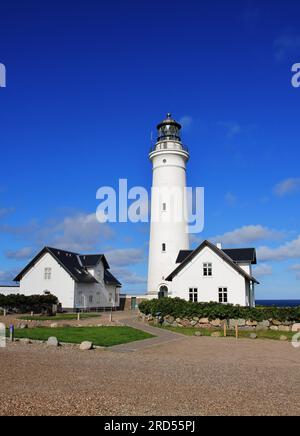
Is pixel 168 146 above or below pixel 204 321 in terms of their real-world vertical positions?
above

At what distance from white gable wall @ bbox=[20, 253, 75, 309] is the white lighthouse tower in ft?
28.2

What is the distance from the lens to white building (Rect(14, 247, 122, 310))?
4494 centimetres

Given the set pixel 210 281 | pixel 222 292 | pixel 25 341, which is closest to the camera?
pixel 25 341

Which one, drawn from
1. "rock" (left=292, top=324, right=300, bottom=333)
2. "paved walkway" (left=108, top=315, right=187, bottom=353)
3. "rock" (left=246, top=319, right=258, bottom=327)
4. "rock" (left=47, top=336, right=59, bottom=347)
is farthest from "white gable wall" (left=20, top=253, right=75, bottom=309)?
"rock" (left=47, top=336, right=59, bottom=347)

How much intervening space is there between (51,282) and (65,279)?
66.9 inches

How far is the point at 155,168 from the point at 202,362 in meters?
32.2

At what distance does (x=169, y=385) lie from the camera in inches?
394

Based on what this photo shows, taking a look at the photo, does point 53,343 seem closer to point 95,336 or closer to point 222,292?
point 95,336

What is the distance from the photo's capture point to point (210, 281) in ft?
111

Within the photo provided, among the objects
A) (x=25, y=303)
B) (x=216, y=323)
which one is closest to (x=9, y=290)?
(x=25, y=303)
